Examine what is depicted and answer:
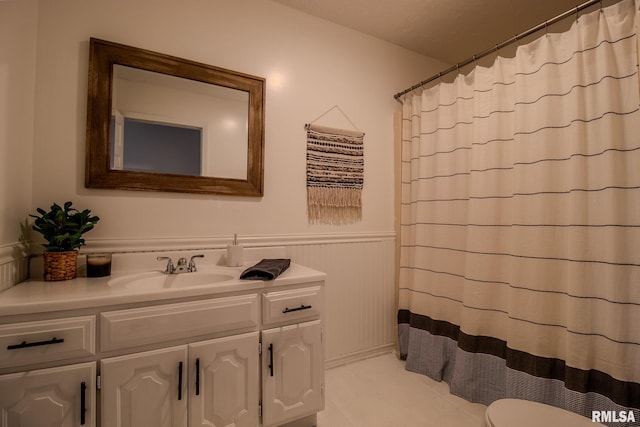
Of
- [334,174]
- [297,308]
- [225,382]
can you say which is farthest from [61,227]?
[334,174]

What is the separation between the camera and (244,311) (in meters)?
1.19

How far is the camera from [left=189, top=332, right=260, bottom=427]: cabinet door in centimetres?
111

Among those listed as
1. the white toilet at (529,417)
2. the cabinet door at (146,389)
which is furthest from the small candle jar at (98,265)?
the white toilet at (529,417)

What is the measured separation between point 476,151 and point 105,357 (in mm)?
2044

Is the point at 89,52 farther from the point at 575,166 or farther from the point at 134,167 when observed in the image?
the point at 575,166

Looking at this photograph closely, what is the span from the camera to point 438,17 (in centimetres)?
194

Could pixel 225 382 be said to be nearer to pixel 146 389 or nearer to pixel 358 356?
pixel 146 389

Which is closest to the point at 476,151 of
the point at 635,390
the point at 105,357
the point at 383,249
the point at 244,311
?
the point at 383,249

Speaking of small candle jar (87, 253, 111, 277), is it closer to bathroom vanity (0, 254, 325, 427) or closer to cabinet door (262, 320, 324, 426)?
bathroom vanity (0, 254, 325, 427)

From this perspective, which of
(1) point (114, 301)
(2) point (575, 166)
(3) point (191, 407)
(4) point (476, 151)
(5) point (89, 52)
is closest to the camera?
(1) point (114, 301)

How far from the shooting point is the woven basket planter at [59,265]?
117cm

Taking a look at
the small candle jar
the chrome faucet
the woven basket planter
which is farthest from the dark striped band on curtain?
the woven basket planter

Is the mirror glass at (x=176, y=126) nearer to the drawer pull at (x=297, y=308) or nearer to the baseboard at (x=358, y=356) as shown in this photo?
the drawer pull at (x=297, y=308)

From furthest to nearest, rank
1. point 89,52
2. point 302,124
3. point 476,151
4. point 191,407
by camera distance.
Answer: point 302,124, point 476,151, point 89,52, point 191,407
